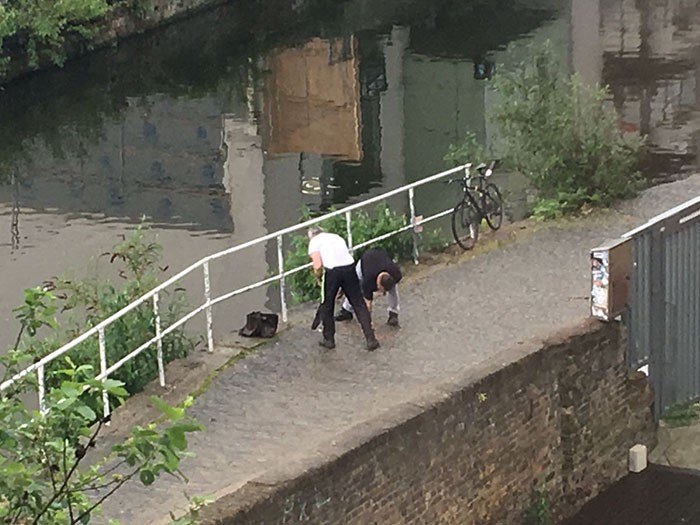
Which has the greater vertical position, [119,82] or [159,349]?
[119,82]

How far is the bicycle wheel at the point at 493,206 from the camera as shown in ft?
51.7

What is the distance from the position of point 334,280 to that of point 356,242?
241 centimetres

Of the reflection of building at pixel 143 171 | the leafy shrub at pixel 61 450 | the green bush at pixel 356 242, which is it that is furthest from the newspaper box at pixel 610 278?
the reflection of building at pixel 143 171

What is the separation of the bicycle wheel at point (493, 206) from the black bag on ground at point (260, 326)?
13.1ft

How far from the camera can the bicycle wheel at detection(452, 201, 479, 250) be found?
15422 mm

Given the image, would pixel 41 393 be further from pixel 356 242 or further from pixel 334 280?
pixel 356 242

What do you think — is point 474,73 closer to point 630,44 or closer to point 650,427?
point 630,44

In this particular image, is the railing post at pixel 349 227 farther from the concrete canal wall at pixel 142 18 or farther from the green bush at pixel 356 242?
the concrete canal wall at pixel 142 18

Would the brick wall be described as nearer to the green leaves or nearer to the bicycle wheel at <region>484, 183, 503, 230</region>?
the green leaves

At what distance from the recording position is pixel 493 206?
15.8 meters

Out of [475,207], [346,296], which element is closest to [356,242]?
[475,207]

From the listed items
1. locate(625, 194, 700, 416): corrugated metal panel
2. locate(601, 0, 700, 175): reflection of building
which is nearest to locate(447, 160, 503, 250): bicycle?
locate(625, 194, 700, 416): corrugated metal panel

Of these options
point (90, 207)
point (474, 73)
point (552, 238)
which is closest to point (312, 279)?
point (552, 238)

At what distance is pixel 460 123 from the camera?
28.9 meters
